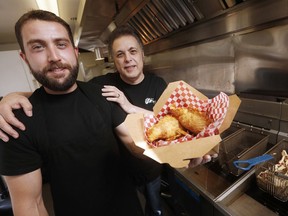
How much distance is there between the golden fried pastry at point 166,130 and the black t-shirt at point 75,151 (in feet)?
1.05

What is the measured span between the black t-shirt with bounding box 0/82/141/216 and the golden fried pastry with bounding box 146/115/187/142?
32 centimetres

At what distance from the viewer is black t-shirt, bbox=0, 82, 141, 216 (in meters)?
0.82

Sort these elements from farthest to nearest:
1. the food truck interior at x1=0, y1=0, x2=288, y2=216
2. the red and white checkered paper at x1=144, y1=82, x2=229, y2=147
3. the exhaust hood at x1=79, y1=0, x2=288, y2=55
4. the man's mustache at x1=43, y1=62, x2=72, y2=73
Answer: the exhaust hood at x1=79, y1=0, x2=288, y2=55, the food truck interior at x1=0, y1=0, x2=288, y2=216, the man's mustache at x1=43, y1=62, x2=72, y2=73, the red and white checkered paper at x1=144, y1=82, x2=229, y2=147

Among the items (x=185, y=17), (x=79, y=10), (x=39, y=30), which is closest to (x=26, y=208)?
(x=39, y=30)

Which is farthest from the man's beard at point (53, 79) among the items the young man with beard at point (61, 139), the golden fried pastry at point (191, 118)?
the golden fried pastry at point (191, 118)

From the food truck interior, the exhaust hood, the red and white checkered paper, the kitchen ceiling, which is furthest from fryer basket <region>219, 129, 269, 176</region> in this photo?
the kitchen ceiling

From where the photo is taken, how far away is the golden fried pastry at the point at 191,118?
0.76 m

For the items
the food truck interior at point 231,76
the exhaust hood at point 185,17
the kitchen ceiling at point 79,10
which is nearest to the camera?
the food truck interior at point 231,76

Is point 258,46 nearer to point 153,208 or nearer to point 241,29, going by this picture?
point 241,29

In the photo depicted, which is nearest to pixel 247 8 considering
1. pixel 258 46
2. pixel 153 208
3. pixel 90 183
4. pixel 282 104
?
pixel 258 46

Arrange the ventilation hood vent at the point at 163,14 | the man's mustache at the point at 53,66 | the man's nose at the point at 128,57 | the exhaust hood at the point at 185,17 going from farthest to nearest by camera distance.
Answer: the ventilation hood vent at the point at 163,14 < the man's nose at the point at 128,57 < the exhaust hood at the point at 185,17 < the man's mustache at the point at 53,66

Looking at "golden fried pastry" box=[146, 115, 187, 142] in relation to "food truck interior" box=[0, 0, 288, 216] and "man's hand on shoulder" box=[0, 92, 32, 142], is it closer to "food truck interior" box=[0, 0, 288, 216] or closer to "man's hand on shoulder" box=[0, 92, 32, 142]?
"food truck interior" box=[0, 0, 288, 216]

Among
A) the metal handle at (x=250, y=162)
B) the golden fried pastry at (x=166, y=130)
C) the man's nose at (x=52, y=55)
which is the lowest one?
the metal handle at (x=250, y=162)

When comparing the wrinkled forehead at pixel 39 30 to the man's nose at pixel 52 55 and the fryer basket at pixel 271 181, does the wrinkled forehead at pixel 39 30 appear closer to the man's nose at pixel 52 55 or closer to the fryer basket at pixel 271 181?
the man's nose at pixel 52 55
